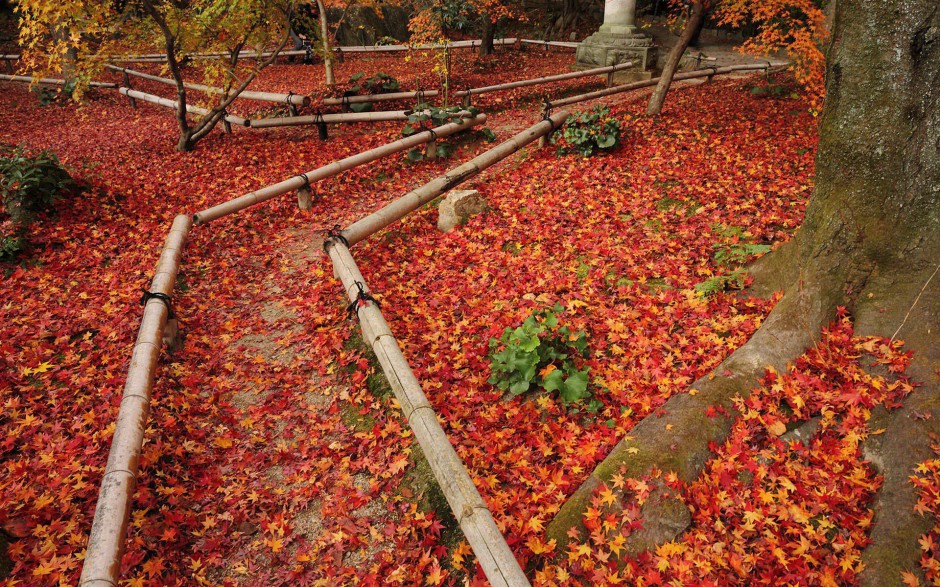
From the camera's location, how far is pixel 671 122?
8836 millimetres

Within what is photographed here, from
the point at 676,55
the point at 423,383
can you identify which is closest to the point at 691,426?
the point at 423,383

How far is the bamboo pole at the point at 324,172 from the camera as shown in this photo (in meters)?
6.65

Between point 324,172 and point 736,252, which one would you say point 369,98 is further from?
point 736,252

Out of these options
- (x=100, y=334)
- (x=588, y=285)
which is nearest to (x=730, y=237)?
(x=588, y=285)

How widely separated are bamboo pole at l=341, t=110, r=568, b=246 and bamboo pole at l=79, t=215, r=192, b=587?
212 centimetres

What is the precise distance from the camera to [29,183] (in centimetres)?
655

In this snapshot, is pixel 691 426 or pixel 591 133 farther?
pixel 591 133

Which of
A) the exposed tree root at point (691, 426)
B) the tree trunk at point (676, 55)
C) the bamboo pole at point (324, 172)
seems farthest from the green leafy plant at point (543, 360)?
the tree trunk at point (676, 55)

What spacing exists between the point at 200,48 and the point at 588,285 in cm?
875

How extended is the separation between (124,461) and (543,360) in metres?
2.97

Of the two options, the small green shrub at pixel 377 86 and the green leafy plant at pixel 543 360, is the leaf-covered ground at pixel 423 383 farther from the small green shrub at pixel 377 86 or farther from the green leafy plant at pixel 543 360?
the small green shrub at pixel 377 86

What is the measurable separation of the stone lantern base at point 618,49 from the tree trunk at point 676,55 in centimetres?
540

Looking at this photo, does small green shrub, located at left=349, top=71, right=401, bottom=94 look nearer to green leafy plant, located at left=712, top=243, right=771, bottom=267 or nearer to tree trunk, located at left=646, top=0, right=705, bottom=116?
tree trunk, located at left=646, top=0, right=705, bottom=116

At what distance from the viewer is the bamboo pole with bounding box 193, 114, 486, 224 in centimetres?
665
